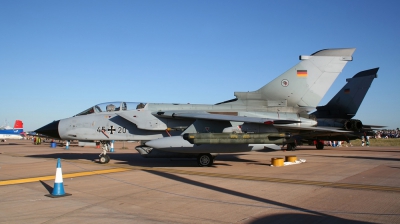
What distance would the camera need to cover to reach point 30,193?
301 inches

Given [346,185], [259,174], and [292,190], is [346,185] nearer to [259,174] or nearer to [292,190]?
[292,190]

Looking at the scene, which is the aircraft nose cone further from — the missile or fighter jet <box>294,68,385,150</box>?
fighter jet <box>294,68,385,150</box>

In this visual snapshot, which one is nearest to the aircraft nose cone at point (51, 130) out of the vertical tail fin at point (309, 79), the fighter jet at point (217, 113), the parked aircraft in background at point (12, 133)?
the fighter jet at point (217, 113)

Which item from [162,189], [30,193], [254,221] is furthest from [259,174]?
[30,193]

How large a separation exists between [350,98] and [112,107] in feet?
55.9

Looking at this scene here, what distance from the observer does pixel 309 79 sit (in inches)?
540

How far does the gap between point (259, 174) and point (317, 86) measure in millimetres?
5237

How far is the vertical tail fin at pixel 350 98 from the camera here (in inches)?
906

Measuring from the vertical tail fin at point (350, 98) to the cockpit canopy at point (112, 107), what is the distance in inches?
595

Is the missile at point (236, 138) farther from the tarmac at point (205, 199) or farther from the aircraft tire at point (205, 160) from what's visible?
the aircraft tire at point (205, 160)

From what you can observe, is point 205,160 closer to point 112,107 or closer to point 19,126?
point 112,107

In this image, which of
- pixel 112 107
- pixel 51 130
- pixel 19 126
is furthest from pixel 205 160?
pixel 19 126

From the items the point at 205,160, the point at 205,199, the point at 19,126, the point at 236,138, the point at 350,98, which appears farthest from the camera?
the point at 19,126

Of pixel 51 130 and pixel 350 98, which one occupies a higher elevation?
pixel 350 98
